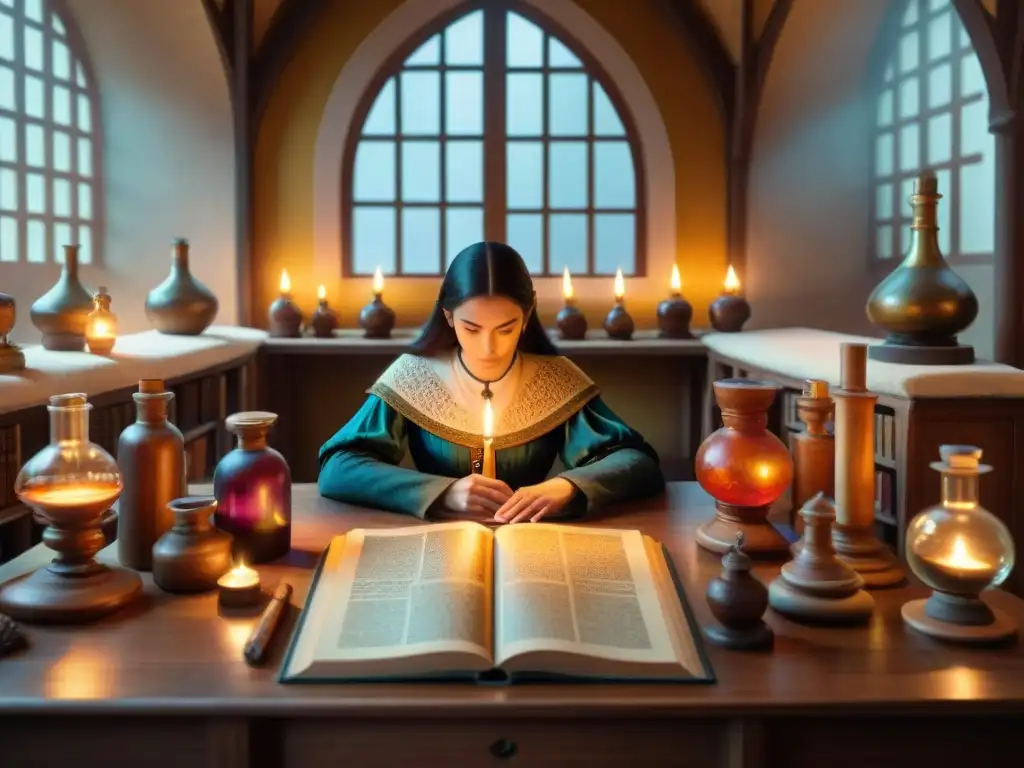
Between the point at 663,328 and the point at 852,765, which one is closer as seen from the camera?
the point at 852,765

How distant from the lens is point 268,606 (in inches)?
57.4

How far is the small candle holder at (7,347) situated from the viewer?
241 cm

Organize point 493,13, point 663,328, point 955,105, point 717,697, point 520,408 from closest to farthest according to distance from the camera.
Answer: point 717,697 < point 520,408 < point 955,105 < point 663,328 < point 493,13

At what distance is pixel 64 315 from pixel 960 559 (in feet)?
8.94

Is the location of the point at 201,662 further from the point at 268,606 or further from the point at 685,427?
the point at 685,427

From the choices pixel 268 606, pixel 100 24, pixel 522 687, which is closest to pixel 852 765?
pixel 522 687

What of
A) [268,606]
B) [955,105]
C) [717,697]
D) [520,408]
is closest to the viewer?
[717,697]

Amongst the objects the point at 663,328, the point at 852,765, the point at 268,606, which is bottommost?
the point at 852,765

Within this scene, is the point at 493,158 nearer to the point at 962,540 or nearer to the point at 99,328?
the point at 99,328

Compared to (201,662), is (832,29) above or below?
above

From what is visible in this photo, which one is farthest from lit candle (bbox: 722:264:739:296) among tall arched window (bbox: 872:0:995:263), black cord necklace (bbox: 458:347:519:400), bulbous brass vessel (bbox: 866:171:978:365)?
black cord necklace (bbox: 458:347:519:400)

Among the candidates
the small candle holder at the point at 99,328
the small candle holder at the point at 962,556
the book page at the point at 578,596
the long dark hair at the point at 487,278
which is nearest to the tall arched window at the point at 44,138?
the small candle holder at the point at 99,328

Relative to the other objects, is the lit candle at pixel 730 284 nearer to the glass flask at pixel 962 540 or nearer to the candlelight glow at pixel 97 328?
the candlelight glow at pixel 97 328

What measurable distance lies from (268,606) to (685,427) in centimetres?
394
